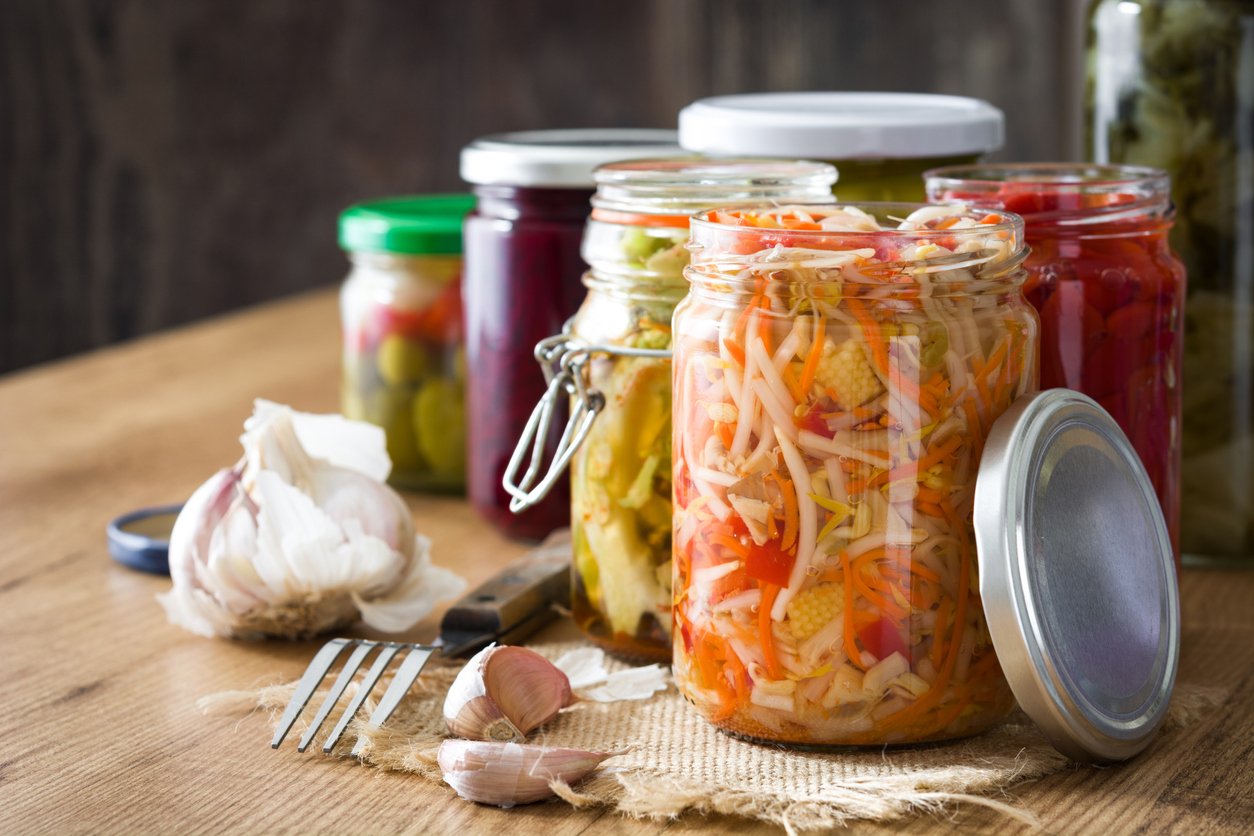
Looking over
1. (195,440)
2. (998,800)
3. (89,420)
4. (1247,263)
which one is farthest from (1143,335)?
(89,420)

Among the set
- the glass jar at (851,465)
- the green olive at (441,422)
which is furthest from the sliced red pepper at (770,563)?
the green olive at (441,422)

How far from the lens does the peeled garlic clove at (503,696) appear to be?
0.80 m

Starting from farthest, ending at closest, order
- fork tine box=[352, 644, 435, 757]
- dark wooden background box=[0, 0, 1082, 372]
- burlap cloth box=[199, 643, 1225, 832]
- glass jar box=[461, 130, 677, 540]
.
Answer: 1. dark wooden background box=[0, 0, 1082, 372]
2. glass jar box=[461, 130, 677, 540]
3. fork tine box=[352, 644, 435, 757]
4. burlap cloth box=[199, 643, 1225, 832]

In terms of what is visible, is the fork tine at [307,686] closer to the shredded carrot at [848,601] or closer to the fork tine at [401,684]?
the fork tine at [401,684]

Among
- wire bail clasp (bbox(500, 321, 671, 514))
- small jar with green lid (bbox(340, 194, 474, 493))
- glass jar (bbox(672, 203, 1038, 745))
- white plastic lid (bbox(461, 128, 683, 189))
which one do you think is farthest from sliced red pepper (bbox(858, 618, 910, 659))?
small jar with green lid (bbox(340, 194, 474, 493))

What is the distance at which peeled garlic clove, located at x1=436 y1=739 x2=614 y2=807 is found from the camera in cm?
73

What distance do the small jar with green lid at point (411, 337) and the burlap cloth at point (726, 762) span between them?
455mm

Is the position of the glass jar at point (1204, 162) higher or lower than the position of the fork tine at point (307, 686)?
higher

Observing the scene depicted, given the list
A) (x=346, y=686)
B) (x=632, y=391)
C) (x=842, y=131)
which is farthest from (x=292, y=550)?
(x=842, y=131)

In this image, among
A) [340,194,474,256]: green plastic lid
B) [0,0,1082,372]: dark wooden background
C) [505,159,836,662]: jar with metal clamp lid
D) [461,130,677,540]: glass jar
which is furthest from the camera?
[0,0,1082,372]: dark wooden background

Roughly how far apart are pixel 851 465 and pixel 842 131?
372 mm

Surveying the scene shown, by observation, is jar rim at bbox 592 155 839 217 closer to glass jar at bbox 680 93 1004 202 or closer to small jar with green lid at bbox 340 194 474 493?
glass jar at bbox 680 93 1004 202

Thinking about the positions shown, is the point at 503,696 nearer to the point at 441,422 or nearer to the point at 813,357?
the point at 813,357

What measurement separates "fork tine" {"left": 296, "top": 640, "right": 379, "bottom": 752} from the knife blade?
0.07m
